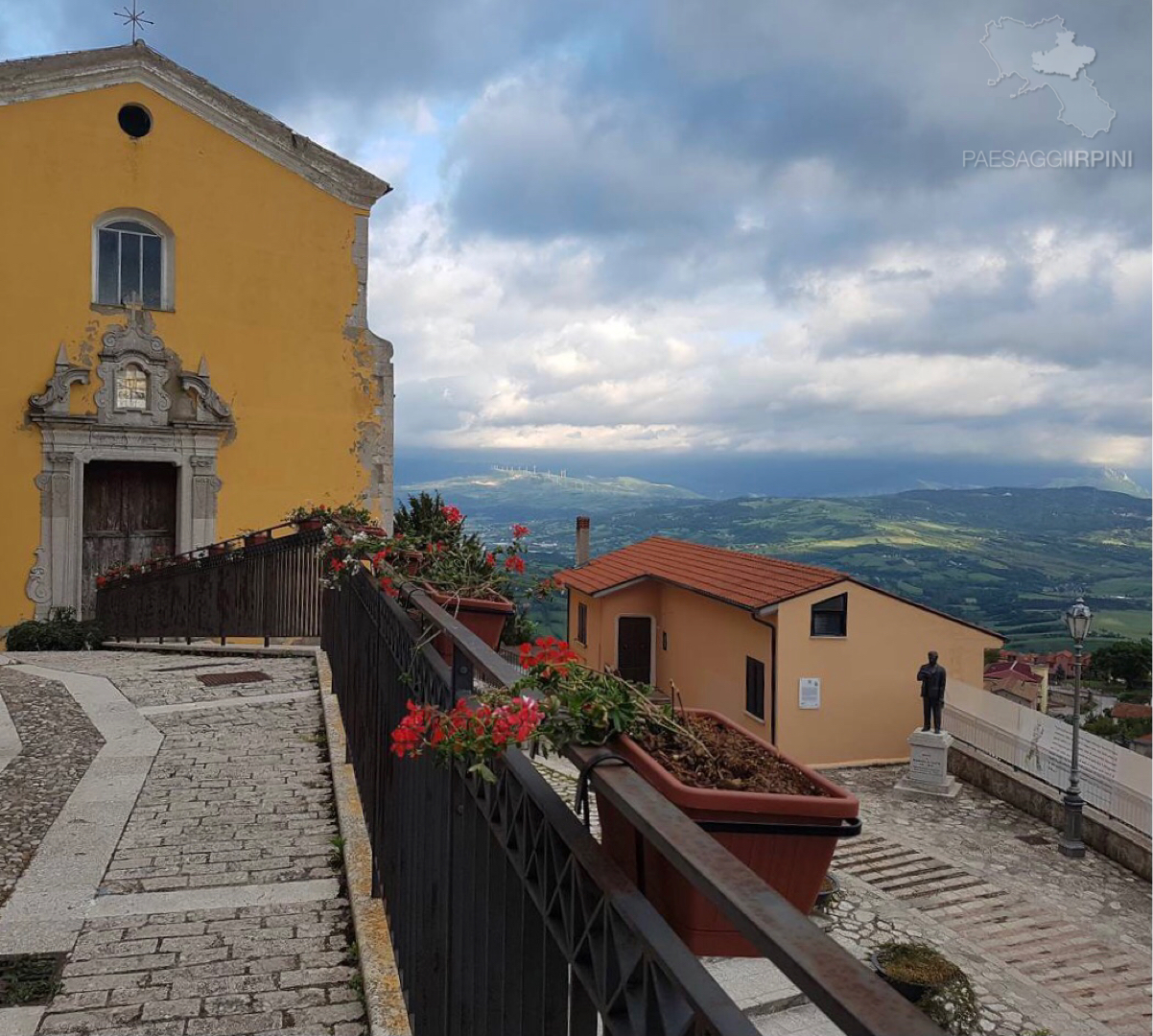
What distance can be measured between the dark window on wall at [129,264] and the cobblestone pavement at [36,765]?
26.5 ft

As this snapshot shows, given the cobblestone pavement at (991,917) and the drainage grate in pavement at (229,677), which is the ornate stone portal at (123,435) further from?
the cobblestone pavement at (991,917)

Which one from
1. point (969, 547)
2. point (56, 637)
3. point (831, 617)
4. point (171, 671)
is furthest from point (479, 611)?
point (969, 547)

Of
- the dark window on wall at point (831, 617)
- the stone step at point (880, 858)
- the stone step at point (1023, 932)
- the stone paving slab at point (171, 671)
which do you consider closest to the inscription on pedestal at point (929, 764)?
the dark window on wall at point (831, 617)

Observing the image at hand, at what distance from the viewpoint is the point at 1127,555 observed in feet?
418

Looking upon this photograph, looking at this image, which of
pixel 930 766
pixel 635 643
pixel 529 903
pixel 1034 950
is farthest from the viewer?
pixel 635 643

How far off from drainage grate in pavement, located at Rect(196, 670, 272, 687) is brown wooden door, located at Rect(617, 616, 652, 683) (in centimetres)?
1568

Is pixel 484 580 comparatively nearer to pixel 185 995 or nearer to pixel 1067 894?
pixel 185 995

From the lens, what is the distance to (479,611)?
3598 mm

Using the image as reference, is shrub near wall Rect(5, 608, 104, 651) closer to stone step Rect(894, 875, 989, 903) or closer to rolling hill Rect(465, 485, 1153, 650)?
stone step Rect(894, 875, 989, 903)

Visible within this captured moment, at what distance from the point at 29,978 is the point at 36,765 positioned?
2.92 meters

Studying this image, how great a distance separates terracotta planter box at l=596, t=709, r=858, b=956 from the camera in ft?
5.05

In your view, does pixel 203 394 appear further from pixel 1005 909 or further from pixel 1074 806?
pixel 1074 806

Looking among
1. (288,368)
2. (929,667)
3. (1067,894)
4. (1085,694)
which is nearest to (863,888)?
(1067,894)

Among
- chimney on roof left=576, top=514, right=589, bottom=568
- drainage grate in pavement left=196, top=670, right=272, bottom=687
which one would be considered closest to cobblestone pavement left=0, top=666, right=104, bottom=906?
drainage grate in pavement left=196, top=670, right=272, bottom=687
